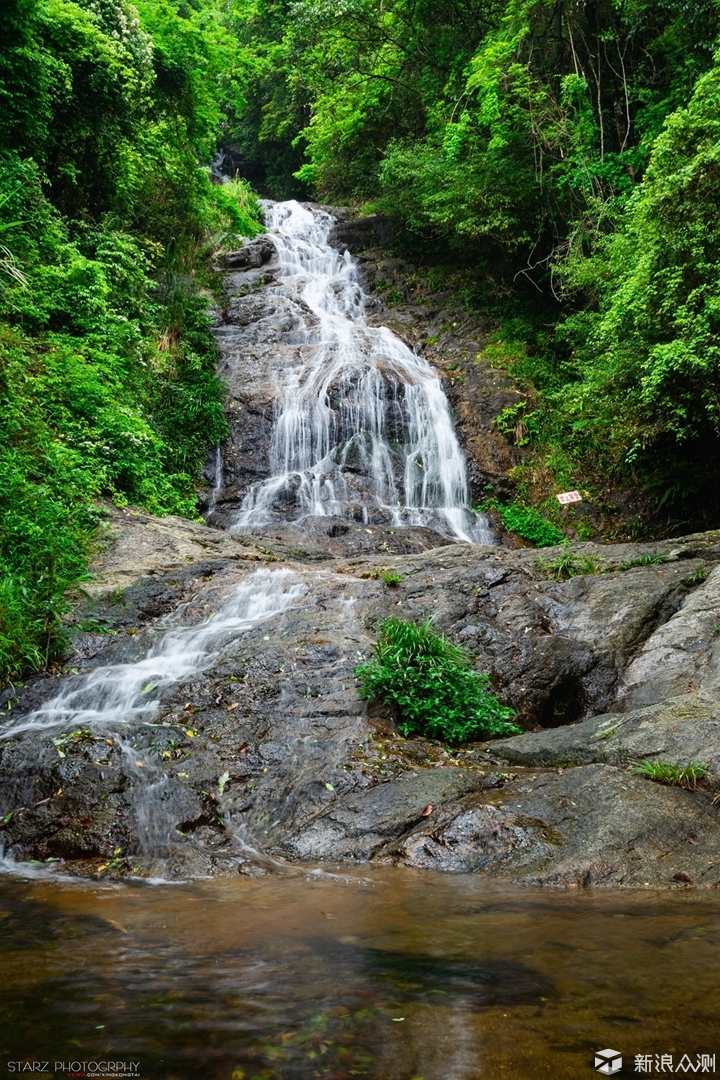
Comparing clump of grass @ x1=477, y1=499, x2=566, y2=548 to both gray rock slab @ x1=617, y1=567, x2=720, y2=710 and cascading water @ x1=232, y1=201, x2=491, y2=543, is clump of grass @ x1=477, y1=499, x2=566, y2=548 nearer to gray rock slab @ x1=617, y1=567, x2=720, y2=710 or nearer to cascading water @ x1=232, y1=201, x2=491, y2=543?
cascading water @ x1=232, y1=201, x2=491, y2=543

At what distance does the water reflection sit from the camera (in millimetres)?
2113

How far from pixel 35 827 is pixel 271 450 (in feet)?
31.9

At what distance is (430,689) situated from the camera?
6.05 meters

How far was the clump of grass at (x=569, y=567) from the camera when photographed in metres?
7.92

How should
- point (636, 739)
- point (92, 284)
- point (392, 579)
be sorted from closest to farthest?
point (636, 739), point (392, 579), point (92, 284)

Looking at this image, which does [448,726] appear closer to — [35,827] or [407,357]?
[35,827]

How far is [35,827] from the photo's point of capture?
4.75 m

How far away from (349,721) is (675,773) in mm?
2454

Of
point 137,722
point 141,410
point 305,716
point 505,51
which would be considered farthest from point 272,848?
point 505,51

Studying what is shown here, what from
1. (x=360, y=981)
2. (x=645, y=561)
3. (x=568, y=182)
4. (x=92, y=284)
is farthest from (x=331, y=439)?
(x=360, y=981)

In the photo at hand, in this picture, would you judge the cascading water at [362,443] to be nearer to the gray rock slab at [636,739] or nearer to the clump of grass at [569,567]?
the clump of grass at [569,567]

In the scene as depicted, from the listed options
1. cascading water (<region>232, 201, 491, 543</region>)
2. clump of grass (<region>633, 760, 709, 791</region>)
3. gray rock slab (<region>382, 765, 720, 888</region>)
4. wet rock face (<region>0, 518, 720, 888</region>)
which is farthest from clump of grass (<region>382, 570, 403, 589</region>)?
cascading water (<region>232, 201, 491, 543</region>)

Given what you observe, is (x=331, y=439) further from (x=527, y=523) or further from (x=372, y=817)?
(x=372, y=817)

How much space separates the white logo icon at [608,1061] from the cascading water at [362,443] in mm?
10396
